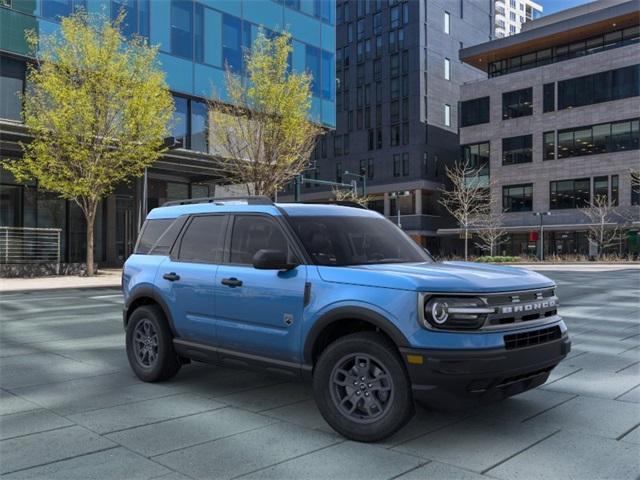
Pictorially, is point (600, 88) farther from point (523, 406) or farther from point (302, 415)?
point (302, 415)

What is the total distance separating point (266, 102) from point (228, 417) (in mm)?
21434

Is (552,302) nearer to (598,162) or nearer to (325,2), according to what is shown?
(325,2)

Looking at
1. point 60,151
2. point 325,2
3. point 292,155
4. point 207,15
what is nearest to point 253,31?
point 207,15

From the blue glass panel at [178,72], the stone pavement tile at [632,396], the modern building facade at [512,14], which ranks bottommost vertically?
the stone pavement tile at [632,396]

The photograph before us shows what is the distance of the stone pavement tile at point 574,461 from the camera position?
3.84m

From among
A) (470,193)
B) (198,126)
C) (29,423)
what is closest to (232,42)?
(198,126)

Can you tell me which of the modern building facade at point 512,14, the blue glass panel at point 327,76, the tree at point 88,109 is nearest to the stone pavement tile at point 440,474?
the tree at point 88,109

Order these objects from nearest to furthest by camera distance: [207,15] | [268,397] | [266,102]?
[268,397], [266,102], [207,15]

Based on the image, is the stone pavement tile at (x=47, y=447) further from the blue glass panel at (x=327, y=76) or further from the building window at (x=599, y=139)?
the building window at (x=599, y=139)

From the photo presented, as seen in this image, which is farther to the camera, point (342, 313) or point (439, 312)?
point (342, 313)

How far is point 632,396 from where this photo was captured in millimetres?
5836

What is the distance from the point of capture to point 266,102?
2514cm

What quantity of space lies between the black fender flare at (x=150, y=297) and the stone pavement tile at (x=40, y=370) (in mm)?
882

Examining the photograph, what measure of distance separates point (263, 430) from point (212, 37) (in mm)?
27663
